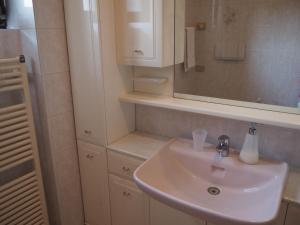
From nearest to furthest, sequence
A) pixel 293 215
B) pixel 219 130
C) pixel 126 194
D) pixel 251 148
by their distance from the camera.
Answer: pixel 293 215
pixel 251 148
pixel 219 130
pixel 126 194

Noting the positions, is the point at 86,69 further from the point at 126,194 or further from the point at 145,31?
the point at 126,194

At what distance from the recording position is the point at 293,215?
1084mm

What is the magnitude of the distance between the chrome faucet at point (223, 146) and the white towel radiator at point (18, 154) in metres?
1.09

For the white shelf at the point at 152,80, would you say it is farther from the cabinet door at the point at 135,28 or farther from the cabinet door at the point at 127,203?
the cabinet door at the point at 127,203

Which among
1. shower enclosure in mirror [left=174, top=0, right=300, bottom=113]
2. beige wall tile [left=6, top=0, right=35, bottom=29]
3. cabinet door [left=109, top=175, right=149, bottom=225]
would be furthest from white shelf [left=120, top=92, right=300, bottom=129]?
beige wall tile [left=6, top=0, right=35, bottom=29]

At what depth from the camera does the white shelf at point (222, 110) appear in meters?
1.17

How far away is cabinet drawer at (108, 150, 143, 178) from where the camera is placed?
149cm

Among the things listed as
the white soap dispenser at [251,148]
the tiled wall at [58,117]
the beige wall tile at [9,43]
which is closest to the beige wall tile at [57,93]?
the tiled wall at [58,117]

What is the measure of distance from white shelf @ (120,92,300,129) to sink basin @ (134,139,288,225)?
9.1 inches

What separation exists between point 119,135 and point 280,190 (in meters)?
0.98

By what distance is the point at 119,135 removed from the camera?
5.51 ft

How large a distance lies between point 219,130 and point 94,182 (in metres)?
0.89

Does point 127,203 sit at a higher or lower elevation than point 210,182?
lower

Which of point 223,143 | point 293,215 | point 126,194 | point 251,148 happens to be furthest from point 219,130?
point 126,194
